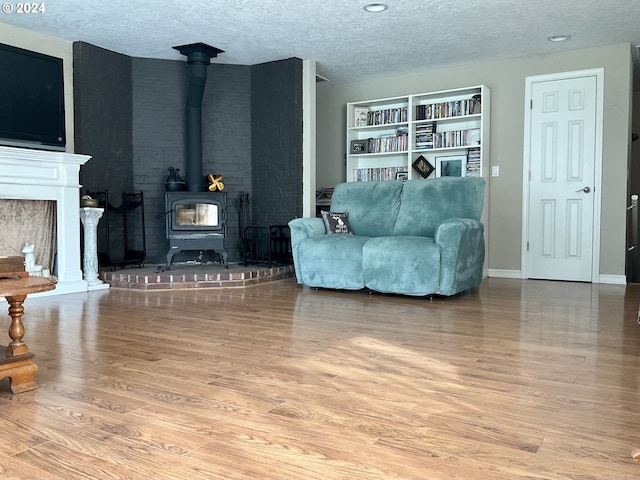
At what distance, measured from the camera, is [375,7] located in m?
4.45

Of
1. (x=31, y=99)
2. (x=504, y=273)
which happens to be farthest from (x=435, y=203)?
(x=31, y=99)

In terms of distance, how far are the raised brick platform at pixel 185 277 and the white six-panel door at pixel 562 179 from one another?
2778 millimetres

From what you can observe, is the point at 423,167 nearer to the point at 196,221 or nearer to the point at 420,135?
the point at 420,135

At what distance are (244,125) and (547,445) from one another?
5287 millimetres

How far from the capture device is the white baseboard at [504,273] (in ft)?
19.5

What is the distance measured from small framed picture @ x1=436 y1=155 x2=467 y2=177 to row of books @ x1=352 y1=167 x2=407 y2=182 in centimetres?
42

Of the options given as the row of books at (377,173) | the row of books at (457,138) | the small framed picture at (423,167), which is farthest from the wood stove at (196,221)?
the row of books at (457,138)

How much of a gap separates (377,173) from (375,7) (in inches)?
99.4

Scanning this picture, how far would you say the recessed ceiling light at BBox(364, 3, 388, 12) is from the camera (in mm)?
4398

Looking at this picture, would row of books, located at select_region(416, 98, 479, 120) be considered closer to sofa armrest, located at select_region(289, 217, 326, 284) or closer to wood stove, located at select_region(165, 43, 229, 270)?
sofa armrest, located at select_region(289, 217, 326, 284)

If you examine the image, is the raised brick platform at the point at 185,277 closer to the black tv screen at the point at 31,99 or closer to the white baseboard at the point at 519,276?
the black tv screen at the point at 31,99

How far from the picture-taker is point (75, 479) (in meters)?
1.38

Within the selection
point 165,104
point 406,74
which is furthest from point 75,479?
point 406,74

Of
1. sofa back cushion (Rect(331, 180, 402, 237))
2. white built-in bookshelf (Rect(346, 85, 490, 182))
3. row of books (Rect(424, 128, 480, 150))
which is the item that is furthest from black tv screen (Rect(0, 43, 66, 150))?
row of books (Rect(424, 128, 480, 150))
